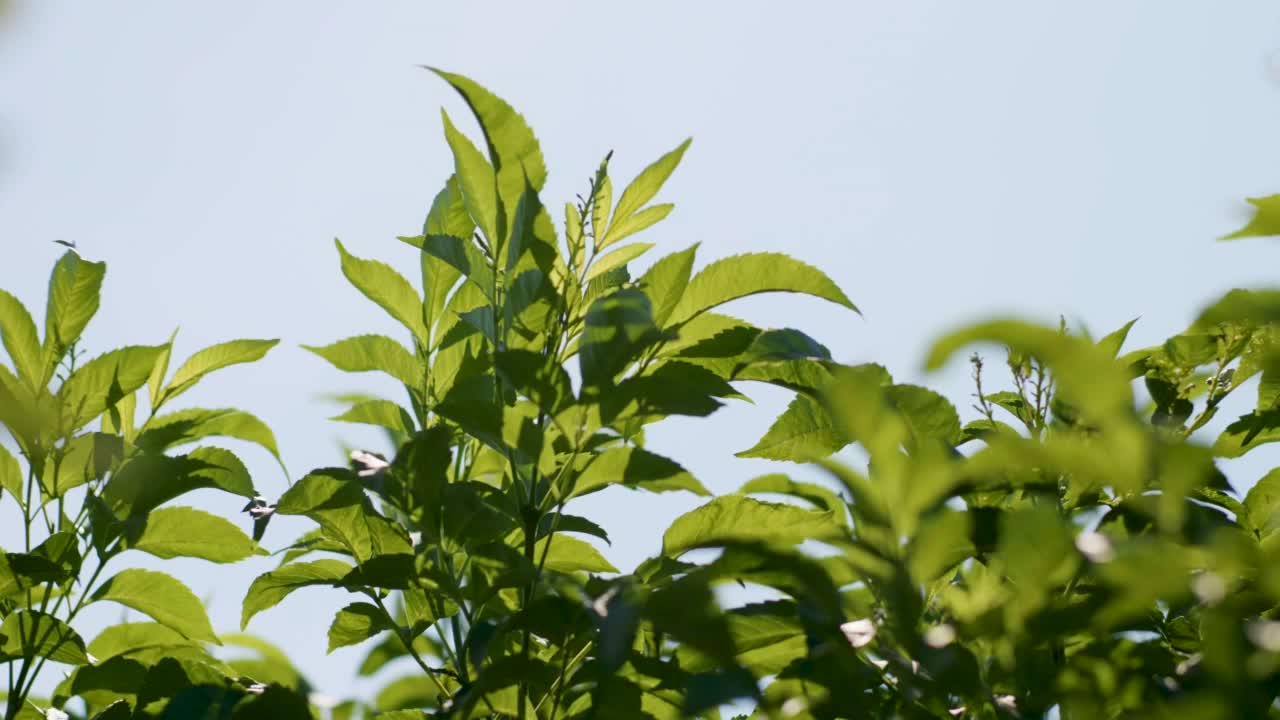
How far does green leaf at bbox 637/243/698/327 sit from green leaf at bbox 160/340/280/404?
3.46ft

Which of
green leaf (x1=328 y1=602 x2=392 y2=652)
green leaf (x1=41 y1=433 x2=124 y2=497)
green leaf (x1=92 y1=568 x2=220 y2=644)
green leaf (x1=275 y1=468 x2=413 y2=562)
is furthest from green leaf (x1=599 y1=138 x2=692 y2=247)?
green leaf (x1=92 y1=568 x2=220 y2=644)

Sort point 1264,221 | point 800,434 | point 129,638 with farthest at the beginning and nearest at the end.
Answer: point 129,638 < point 800,434 < point 1264,221

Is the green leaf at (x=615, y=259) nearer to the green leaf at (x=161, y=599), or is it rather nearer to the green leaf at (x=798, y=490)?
the green leaf at (x=798, y=490)

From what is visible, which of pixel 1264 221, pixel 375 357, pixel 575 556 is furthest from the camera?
pixel 375 357

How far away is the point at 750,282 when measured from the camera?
1.88m

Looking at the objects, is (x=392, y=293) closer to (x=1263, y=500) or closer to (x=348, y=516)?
(x=348, y=516)

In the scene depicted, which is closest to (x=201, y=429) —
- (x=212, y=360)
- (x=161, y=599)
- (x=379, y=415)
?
(x=212, y=360)

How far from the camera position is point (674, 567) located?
177cm

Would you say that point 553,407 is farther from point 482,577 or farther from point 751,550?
point 751,550

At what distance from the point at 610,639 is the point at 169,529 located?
5.11 feet

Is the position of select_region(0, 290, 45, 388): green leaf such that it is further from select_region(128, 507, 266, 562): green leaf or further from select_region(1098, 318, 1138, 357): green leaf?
select_region(1098, 318, 1138, 357): green leaf

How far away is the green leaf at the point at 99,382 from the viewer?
2279 mm

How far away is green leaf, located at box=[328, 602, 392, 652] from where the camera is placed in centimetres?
202

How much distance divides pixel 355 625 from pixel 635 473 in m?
0.80
